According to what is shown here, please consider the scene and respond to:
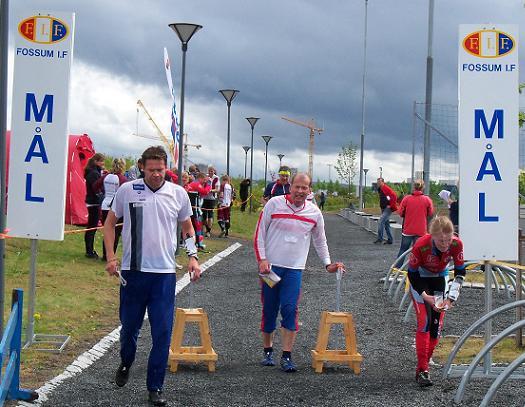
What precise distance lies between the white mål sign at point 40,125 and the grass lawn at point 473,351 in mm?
4335

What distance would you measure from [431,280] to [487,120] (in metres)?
1.64

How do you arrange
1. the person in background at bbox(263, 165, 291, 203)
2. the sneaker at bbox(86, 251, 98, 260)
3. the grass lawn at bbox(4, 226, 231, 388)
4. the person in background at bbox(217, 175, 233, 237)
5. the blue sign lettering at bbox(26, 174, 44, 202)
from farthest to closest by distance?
the person in background at bbox(217, 175, 233, 237)
the sneaker at bbox(86, 251, 98, 260)
the person in background at bbox(263, 165, 291, 203)
the blue sign lettering at bbox(26, 174, 44, 202)
the grass lawn at bbox(4, 226, 231, 388)

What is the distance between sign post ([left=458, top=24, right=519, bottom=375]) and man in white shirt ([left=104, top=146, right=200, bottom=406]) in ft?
9.69

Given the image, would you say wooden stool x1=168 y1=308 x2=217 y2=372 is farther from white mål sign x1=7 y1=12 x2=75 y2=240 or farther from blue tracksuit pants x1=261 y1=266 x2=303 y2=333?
white mål sign x1=7 y1=12 x2=75 y2=240

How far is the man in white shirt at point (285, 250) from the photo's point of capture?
895cm

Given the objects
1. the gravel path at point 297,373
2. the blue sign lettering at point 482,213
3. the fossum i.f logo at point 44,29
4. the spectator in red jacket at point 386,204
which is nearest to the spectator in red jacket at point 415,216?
the gravel path at point 297,373

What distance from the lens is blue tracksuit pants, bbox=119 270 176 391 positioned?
282 inches

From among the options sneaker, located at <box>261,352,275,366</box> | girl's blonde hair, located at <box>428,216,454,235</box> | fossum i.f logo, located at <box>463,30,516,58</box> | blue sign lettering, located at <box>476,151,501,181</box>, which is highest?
fossum i.f logo, located at <box>463,30,516,58</box>

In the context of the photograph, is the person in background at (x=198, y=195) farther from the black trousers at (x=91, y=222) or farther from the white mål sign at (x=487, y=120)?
the white mål sign at (x=487, y=120)

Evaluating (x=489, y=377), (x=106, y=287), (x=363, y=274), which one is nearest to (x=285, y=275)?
(x=489, y=377)

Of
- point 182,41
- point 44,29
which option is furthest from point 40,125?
point 182,41

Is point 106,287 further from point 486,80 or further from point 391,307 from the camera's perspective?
point 486,80

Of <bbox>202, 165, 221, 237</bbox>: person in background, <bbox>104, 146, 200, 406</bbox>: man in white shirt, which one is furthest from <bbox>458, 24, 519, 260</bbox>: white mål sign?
<bbox>202, 165, 221, 237</bbox>: person in background

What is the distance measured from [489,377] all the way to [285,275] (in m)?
2.19
